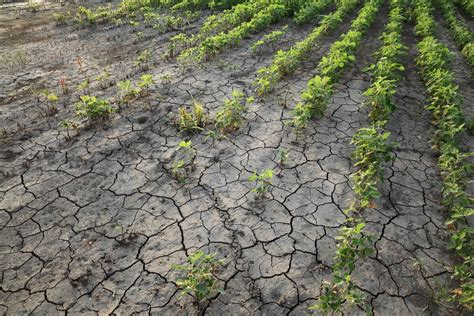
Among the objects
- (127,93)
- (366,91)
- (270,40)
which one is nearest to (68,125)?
(127,93)

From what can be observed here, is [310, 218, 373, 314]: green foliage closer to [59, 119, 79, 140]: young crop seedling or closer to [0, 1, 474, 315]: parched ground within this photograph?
[0, 1, 474, 315]: parched ground

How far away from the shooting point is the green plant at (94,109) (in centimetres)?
497

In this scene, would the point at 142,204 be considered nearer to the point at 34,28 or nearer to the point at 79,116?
the point at 79,116

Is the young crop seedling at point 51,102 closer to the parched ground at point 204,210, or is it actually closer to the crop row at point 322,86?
the parched ground at point 204,210

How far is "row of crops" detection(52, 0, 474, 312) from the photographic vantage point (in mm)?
3039

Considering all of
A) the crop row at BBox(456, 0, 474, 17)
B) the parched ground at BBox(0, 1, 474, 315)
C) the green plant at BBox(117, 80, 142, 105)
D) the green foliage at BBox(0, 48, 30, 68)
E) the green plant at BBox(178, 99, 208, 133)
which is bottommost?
the parched ground at BBox(0, 1, 474, 315)

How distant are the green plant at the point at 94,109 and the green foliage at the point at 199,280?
3.15m

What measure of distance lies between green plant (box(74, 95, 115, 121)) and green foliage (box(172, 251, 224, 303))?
315 centimetres

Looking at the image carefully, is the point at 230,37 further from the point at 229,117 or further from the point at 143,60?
the point at 229,117

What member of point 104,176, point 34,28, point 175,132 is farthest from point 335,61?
point 34,28

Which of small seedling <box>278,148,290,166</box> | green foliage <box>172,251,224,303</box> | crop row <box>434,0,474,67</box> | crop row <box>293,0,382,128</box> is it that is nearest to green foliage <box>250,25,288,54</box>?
crop row <box>293,0,382,128</box>

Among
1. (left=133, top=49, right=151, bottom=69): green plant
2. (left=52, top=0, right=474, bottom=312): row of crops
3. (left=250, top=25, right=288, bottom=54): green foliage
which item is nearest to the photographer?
(left=52, top=0, right=474, bottom=312): row of crops

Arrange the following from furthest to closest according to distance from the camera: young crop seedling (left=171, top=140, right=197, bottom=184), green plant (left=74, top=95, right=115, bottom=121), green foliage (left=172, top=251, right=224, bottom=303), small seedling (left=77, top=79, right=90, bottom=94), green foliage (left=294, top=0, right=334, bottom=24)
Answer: green foliage (left=294, top=0, right=334, bottom=24), small seedling (left=77, top=79, right=90, bottom=94), green plant (left=74, top=95, right=115, bottom=121), young crop seedling (left=171, top=140, right=197, bottom=184), green foliage (left=172, top=251, right=224, bottom=303)

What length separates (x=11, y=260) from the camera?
10.3ft
